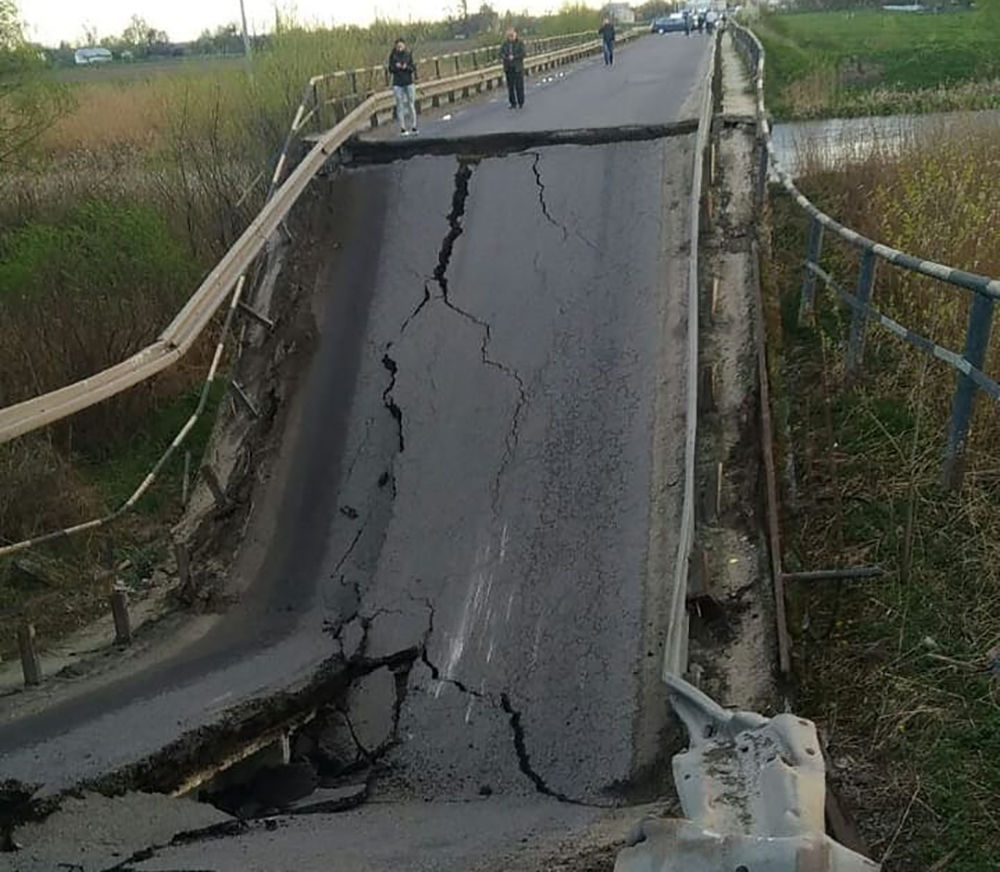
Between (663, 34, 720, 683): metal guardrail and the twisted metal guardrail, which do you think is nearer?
(663, 34, 720, 683): metal guardrail

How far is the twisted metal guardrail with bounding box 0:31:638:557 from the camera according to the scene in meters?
5.04

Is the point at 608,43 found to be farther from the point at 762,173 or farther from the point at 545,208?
the point at 545,208

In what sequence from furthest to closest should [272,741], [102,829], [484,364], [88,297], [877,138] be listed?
[88,297] < [877,138] < [484,364] < [272,741] < [102,829]

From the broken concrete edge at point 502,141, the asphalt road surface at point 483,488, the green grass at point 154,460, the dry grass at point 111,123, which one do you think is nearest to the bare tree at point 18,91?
the dry grass at point 111,123

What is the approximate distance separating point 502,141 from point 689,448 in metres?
4.34

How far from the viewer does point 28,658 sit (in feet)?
18.1

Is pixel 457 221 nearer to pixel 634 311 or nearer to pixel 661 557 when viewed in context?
pixel 634 311

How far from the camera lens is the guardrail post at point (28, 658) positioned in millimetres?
5492

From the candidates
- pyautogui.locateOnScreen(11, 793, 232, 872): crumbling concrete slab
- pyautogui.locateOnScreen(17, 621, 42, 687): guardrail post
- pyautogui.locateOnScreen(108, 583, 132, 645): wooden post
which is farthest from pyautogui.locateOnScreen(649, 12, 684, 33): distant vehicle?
pyautogui.locateOnScreen(11, 793, 232, 872): crumbling concrete slab

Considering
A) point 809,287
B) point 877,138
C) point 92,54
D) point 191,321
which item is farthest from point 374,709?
point 92,54

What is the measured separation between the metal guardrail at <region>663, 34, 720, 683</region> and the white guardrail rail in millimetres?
2832

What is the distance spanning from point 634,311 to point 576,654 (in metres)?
2.67

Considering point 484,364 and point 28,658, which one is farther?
point 484,364

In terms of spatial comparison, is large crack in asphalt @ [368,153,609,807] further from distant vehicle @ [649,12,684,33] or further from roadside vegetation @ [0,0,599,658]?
distant vehicle @ [649,12,684,33]
